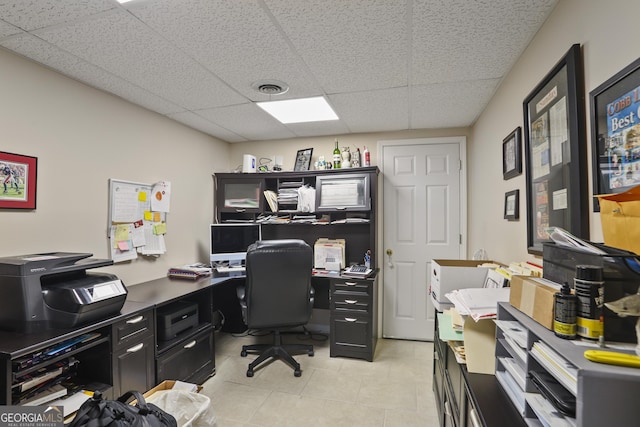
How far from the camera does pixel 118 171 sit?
2449mm

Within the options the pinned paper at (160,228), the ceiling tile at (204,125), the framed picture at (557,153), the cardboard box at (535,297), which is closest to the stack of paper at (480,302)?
the cardboard box at (535,297)

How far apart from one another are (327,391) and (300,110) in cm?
248

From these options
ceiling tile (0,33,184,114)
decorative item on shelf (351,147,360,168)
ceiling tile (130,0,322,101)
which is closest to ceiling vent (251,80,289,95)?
ceiling tile (130,0,322,101)

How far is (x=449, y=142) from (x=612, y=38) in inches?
93.4

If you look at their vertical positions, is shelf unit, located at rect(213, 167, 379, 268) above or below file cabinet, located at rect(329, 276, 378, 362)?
above

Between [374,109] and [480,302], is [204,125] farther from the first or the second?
[480,302]

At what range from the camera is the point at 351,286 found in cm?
293

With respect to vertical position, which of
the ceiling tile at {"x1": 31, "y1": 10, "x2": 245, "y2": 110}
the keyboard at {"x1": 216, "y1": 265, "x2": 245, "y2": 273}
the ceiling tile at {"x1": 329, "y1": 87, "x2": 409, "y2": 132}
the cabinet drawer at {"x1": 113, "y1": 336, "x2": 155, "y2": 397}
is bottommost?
the cabinet drawer at {"x1": 113, "y1": 336, "x2": 155, "y2": 397}

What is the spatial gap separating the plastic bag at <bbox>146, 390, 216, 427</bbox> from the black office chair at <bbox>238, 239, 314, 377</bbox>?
2.67ft

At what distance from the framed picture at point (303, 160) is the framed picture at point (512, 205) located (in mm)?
2170

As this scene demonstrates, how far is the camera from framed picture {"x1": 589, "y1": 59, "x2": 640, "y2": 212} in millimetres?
868

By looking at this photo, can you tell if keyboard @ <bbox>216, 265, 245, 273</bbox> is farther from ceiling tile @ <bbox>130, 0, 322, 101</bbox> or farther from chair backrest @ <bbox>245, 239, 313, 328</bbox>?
ceiling tile @ <bbox>130, 0, 322, 101</bbox>

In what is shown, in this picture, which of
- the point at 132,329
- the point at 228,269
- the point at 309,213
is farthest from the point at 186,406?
the point at 309,213

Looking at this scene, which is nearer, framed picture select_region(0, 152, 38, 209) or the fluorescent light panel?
framed picture select_region(0, 152, 38, 209)
